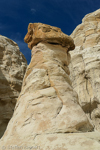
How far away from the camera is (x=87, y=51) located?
42.7 ft

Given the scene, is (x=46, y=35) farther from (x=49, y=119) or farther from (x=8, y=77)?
(x=8, y=77)

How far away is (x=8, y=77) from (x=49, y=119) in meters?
5.73

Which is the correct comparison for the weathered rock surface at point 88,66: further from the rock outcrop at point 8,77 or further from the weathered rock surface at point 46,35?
the weathered rock surface at point 46,35

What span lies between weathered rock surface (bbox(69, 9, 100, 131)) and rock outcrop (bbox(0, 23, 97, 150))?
842 centimetres

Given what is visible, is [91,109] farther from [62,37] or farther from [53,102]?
[53,102]

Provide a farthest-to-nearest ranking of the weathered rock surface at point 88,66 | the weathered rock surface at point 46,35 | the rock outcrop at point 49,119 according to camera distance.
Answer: the weathered rock surface at point 88,66 → the weathered rock surface at point 46,35 → the rock outcrop at point 49,119

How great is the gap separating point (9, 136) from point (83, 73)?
35.5 ft

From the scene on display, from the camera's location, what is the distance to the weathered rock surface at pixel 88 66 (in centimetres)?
1122

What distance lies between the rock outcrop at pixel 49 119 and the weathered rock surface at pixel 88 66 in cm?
842

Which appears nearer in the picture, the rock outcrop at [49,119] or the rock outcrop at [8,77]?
the rock outcrop at [49,119]

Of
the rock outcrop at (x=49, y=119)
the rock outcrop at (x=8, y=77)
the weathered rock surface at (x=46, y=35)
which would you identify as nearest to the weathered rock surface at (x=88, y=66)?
the rock outcrop at (x=8, y=77)

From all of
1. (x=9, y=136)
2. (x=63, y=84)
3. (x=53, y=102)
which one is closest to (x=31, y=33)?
(x=63, y=84)

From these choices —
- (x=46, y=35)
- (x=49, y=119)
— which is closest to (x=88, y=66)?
(x=46, y=35)

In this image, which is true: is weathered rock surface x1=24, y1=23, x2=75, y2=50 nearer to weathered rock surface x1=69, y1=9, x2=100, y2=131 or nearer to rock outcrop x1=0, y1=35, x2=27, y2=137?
rock outcrop x1=0, y1=35, x2=27, y2=137
